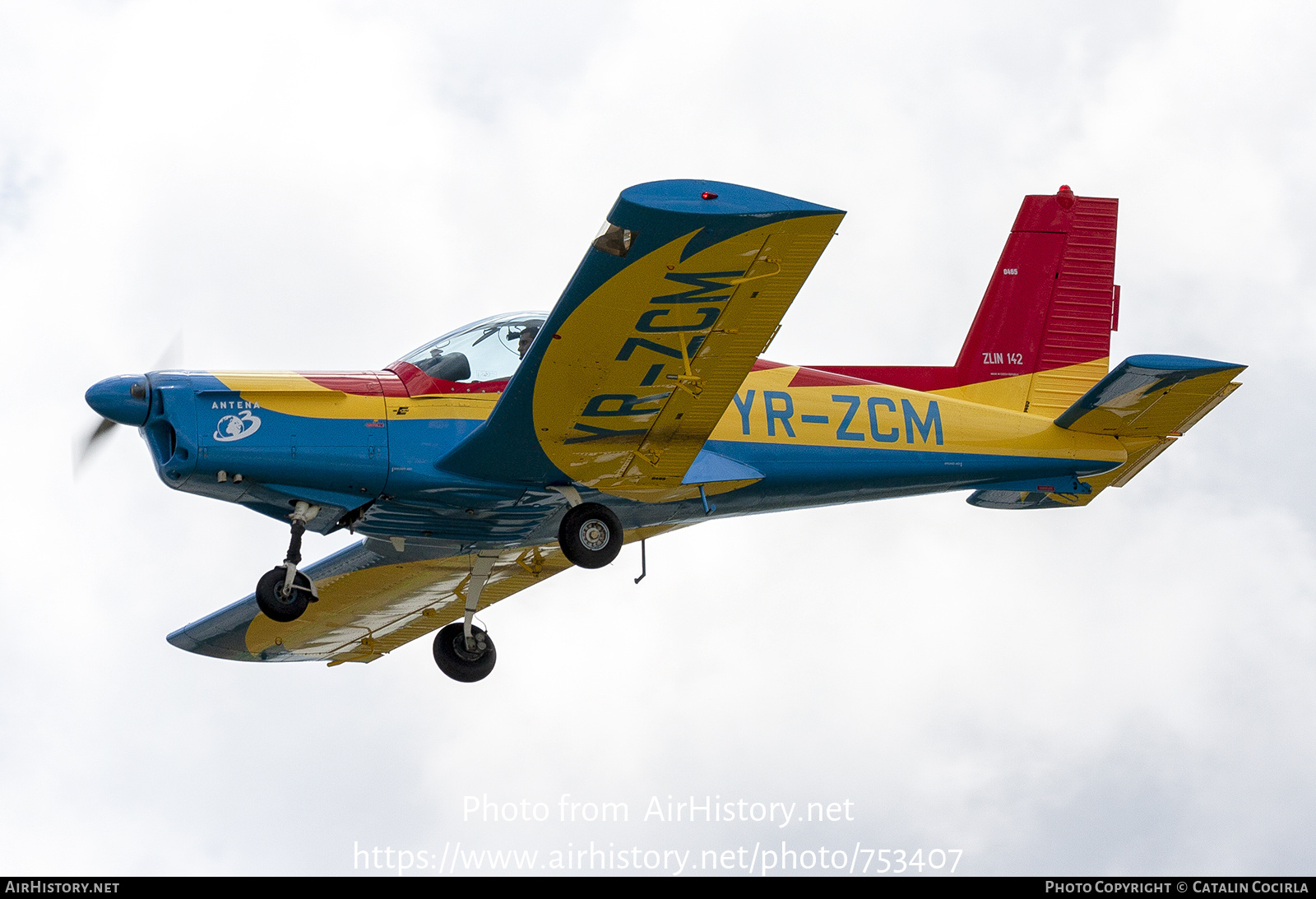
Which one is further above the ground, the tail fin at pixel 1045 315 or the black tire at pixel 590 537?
the tail fin at pixel 1045 315

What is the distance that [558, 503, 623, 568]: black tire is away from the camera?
14023 mm

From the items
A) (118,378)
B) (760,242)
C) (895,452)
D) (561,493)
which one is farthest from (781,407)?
(118,378)

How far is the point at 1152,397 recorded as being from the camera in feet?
49.6

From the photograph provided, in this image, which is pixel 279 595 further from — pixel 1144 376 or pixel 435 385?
pixel 1144 376

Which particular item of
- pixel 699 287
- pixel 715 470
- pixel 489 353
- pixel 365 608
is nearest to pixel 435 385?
pixel 489 353

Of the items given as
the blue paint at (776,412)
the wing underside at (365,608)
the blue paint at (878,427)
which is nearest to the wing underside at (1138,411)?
the blue paint at (878,427)

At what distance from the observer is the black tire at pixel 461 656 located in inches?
659

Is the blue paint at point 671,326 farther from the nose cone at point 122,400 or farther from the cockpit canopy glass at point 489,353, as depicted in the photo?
the nose cone at point 122,400

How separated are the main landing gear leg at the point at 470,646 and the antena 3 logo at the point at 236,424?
3.83 m

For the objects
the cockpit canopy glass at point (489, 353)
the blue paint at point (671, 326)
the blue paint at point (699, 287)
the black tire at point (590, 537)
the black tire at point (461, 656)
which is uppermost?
the blue paint at point (699, 287)

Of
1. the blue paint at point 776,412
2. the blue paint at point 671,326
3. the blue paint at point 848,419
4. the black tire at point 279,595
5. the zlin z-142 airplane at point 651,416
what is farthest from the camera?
the blue paint at point 848,419

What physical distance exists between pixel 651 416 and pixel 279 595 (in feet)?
11.0

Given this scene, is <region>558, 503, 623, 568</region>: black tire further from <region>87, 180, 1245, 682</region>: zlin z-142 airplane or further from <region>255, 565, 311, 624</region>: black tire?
<region>255, 565, 311, 624</region>: black tire

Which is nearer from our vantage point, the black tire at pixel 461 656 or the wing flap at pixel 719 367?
the wing flap at pixel 719 367
